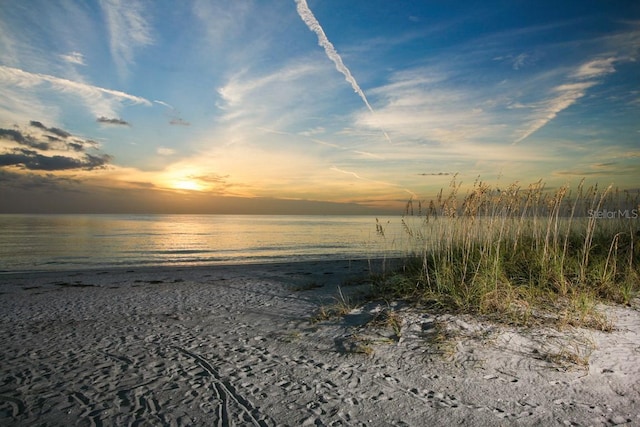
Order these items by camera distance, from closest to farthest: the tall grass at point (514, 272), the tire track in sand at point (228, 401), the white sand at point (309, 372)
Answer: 1. the tire track in sand at point (228, 401)
2. the white sand at point (309, 372)
3. the tall grass at point (514, 272)

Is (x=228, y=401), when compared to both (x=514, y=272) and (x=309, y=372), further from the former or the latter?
(x=514, y=272)

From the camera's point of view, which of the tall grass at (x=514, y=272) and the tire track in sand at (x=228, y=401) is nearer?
the tire track in sand at (x=228, y=401)

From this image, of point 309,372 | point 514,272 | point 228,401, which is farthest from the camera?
point 514,272

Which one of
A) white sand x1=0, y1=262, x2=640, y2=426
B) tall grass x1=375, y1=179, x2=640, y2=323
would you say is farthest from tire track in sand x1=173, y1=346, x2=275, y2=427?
tall grass x1=375, y1=179, x2=640, y2=323

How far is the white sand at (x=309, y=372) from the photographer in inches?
158

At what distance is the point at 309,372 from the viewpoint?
4.92 metres

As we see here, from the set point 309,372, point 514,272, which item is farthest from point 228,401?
point 514,272

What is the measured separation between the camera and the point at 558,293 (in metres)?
6.81

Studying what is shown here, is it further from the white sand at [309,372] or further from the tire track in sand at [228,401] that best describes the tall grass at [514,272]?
the tire track in sand at [228,401]

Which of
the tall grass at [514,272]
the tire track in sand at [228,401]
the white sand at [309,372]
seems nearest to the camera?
the tire track in sand at [228,401]

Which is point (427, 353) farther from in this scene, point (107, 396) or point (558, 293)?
point (107, 396)

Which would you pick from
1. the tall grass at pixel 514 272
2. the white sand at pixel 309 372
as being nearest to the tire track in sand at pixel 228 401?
the white sand at pixel 309 372

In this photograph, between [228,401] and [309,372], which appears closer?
[228,401]

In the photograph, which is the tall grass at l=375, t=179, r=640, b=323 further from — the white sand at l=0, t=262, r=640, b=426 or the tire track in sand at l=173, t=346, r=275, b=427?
the tire track in sand at l=173, t=346, r=275, b=427
